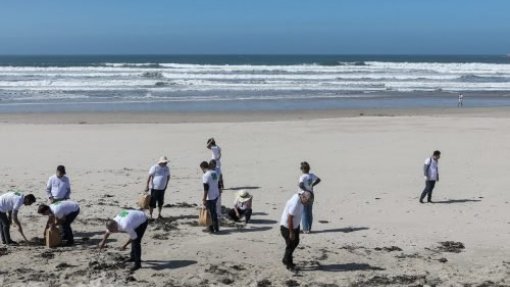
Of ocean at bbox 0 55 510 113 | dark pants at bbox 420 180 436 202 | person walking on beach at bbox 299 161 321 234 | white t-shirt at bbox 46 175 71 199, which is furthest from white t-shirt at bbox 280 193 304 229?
ocean at bbox 0 55 510 113

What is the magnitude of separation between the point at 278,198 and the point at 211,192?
341 cm

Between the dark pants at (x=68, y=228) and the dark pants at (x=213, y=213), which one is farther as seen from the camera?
the dark pants at (x=213, y=213)

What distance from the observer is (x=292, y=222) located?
9398 mm

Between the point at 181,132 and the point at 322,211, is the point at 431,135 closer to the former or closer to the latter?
the point at 181,132

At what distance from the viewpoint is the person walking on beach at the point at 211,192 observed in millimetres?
11320

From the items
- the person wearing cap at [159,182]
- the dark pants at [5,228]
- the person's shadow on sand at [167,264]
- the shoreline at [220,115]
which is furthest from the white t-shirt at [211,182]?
the shoreline at [220,115]

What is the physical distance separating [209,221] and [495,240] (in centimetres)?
493

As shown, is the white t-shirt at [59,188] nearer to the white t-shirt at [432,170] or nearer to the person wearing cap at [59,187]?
the person wearing cap at [59,187]

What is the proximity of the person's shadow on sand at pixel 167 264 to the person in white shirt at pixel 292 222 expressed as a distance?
1424 mm

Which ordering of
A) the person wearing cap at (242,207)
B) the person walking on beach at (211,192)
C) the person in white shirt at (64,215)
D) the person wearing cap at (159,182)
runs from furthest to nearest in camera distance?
1. the person wearing cap at (159,182)
2. the person wearing cap at (242,207)
3. the person walking on beach at (211,192)
4. the person in white shirt at (64,215)

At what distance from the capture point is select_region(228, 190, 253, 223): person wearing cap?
12.2 metres

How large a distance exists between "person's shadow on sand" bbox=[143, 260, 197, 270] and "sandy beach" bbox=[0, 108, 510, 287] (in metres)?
0.01

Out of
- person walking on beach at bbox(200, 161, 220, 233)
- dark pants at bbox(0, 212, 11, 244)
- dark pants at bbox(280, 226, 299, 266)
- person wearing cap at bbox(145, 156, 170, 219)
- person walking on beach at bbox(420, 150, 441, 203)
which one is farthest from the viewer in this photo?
person walking on beach at bbox(420, 150, 441, 203)

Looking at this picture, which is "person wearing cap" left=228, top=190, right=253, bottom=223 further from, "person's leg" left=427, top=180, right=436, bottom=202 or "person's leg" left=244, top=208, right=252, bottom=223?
"person's leg" left=427, top=180, right=436, bottom=202
